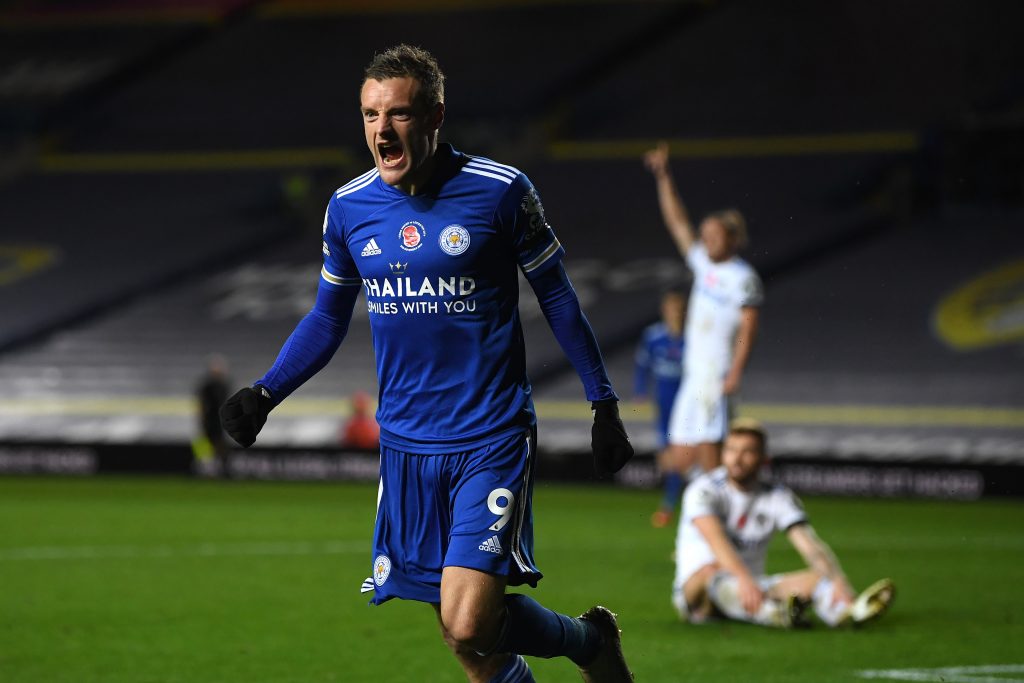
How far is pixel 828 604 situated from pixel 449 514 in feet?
13.7

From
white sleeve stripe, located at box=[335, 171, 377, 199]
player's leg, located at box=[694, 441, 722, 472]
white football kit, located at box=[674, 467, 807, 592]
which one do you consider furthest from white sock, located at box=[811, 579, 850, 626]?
white sleeve stripe, located at box=[335, 171, 377, 199]

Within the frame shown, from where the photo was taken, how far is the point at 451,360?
5.17 m

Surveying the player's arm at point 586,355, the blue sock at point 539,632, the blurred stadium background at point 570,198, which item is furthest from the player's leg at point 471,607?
the blurred stadium background at point 570,198

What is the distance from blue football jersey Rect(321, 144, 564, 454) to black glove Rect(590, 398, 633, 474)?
22 centimetres

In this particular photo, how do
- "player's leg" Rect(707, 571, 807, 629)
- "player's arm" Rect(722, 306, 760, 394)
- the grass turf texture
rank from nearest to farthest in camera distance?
the grass turf texture
"player's leg" Rect(707, 571, 807, 629)
"player's arm" Rect(722, 306, 760, 394)

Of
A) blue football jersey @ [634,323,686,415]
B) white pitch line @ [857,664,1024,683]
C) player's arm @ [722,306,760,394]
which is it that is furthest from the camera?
blue football jersey @ [634,323,686,415]

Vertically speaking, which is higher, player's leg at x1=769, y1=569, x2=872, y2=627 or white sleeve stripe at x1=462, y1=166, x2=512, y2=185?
white sleeve stripe at x1=462, y1=166, x2=512, y2=185

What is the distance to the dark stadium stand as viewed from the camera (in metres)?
23.9

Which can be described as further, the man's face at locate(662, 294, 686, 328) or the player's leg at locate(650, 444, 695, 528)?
the man's face at locate(662, 294, 686, 328)

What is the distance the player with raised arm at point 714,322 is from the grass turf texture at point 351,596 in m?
1.07

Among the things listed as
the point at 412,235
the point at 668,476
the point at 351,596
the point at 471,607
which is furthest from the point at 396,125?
the point at 668,476

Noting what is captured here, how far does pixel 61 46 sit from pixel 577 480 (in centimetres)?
1972

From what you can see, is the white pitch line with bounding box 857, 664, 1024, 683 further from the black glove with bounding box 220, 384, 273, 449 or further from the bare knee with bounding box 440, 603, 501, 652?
the black glove with bounding box 220, 384, 273, 449

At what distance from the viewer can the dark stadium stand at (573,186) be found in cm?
2394
